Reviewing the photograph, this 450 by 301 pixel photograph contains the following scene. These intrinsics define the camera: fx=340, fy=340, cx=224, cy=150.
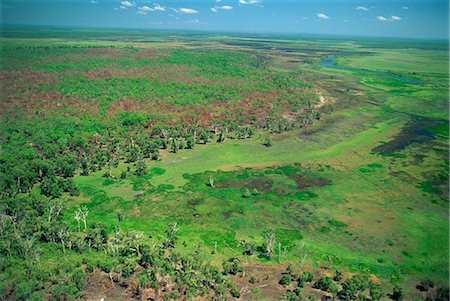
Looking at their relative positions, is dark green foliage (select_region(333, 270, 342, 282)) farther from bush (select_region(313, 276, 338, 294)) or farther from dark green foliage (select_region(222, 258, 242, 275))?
dark green foliage (select_region(222, 258, 242, 275))

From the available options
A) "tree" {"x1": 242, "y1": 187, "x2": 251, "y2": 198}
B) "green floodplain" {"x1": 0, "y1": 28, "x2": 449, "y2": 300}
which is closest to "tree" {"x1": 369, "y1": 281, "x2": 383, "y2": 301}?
"green floodplain" {"x1": 0, "y1": 28, "x2": 449, "y2": 300}

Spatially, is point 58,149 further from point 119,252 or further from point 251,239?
point 251,239

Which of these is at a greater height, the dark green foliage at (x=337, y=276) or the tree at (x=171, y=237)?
the tree at (x=171, y=237)

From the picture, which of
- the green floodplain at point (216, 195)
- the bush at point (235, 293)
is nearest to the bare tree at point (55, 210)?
the green floodplain at point (216, 195)

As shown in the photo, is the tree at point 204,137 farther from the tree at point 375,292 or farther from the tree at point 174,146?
the tree at point 375,292

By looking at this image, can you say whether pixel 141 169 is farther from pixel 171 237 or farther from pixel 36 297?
pixel 36 297

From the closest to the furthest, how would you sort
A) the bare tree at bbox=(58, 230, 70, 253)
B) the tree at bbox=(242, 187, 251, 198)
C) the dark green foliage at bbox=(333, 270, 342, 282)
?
1. the dark green foliage at bbox=(333, 270, 342, 282)
2. the bare tree at bbox=(58, 230, 70, 253)
3. the tree at bbox=(242, 187, 251, 198)

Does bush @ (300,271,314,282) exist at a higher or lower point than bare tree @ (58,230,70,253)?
lower

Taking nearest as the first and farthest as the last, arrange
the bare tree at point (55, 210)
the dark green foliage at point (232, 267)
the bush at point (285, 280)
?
the bush at point (285, 280) < the dark green foliage at point (232, 267) < the bare tree at point (55, 210)

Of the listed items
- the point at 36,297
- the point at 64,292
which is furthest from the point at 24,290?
the point at 64,292

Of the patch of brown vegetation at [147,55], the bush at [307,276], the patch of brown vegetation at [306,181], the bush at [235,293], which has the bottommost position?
the bush at [235,293]
